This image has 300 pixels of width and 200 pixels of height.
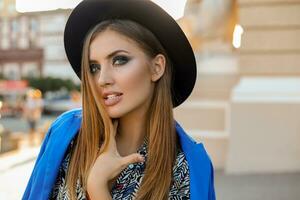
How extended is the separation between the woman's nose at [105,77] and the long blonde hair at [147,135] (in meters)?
0.04

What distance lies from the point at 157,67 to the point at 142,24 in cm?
14

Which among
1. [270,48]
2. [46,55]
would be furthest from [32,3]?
[46,55]

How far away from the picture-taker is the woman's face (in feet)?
4.59

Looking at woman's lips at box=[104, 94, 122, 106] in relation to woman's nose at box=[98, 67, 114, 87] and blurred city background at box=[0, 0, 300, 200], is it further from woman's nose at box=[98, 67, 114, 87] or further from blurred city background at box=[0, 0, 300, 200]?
blurred city background at box=[0, 0, 300, 200]

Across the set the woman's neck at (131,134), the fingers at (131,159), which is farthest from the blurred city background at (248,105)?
the fingers at (131,159)

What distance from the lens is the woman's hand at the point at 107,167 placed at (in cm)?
→ 133

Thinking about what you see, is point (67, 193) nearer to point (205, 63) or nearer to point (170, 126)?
point (170, 126)

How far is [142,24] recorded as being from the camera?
1431 mm

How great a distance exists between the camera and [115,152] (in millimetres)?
1383

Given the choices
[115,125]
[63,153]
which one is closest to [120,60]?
[115,125]

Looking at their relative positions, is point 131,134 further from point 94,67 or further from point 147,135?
point 94,67

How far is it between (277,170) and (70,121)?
216 inches

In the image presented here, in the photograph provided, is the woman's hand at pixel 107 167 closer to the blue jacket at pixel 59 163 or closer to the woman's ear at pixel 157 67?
the blue jacket at pixel 59 163

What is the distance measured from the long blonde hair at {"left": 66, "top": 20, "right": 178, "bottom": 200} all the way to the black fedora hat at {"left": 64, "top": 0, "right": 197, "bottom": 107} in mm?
24
